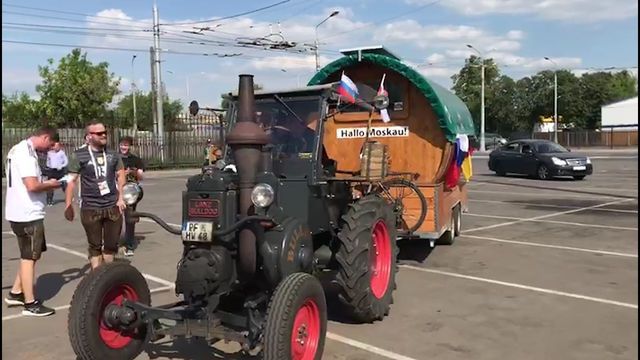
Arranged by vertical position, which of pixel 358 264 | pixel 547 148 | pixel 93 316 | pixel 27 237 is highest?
pixel 547 148

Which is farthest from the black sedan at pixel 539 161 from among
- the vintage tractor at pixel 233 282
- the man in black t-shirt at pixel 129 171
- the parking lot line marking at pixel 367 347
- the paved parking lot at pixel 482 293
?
the vintage tractor at pixel 233 282

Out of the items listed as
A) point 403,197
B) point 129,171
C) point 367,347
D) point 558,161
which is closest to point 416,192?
point 403,197

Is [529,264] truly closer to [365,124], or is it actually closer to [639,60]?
[365,124]

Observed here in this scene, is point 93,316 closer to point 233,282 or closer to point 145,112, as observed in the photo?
point 233,282

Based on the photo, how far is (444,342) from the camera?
5.11 meters

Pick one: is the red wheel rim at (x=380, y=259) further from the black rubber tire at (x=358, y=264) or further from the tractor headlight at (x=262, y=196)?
the tractor headlight at (x=262, y=196)

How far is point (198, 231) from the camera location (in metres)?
4.34

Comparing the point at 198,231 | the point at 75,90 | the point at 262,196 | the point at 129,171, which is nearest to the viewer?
the point at 262,196

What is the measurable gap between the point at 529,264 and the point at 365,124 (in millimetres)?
3055

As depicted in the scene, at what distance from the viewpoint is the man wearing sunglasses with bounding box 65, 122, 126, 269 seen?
19.9ft

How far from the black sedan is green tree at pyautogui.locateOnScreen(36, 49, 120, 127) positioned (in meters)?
26.5

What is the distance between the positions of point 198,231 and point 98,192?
7.24ft

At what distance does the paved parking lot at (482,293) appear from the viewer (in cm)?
498

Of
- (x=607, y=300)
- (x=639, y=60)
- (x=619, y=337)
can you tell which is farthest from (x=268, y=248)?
(x=607, y=300)
